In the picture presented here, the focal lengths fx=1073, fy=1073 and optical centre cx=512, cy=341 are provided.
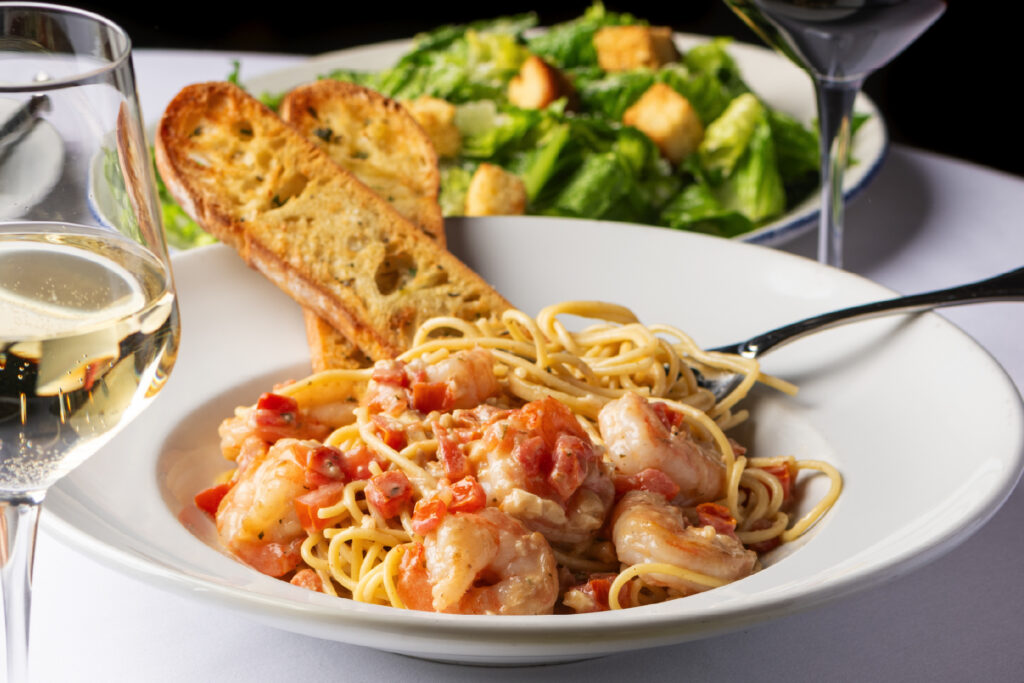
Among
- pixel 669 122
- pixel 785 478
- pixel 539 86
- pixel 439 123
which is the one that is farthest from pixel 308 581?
pixel 539 86

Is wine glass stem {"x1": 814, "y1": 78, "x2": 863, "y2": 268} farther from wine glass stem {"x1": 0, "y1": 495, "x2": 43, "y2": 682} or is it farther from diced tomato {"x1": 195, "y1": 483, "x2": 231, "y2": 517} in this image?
wine glass stem {"x1": 0, "y1": 495, "x2": 43, "y2": 682}

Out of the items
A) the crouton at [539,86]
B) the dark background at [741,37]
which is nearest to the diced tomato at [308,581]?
the crouton at [539,86]

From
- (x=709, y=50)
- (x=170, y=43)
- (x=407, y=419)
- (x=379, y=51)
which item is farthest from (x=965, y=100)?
(x=407, y=419)

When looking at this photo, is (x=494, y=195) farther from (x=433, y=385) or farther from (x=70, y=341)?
(x=70, y=341)

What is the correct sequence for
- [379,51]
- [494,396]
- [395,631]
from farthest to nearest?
1. [379,51]
2. [494,396]
3. [395,631]

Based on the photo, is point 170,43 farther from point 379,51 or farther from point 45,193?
point 45,193

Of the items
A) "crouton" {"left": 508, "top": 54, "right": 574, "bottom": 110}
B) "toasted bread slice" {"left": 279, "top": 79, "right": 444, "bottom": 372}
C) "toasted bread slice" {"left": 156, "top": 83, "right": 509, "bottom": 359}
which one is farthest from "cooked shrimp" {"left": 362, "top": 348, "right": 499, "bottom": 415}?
"crouton" {"left": 508, "top": 54, "right": 574, "bottom": 110}
